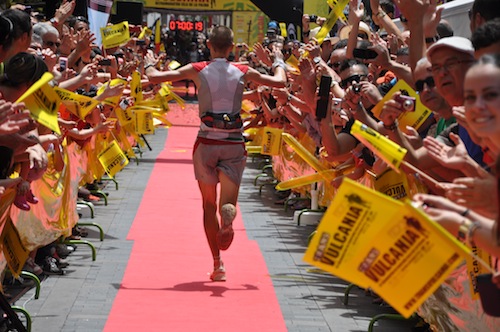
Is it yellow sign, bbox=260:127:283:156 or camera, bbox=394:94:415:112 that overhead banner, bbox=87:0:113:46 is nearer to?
yellow sign, bbox=260:127:283:156

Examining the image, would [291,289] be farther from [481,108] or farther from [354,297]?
[481,108]

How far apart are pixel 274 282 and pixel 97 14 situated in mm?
9079

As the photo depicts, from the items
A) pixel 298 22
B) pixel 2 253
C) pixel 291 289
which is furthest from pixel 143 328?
pixel 298 22

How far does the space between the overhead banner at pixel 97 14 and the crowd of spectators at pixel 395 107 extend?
465 centimetres

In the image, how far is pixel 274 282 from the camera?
9547 millimetres

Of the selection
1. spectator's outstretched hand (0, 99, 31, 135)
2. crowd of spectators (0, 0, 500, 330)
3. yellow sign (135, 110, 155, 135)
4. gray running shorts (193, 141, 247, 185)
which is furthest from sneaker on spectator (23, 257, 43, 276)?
yellow sign (135, 110, 155, 135)

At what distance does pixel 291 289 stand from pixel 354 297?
1.84ft

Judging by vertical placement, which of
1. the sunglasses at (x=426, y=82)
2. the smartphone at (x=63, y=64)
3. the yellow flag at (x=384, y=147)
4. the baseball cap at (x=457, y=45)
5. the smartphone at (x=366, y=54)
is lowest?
the smartphone at (x=63, y=64)

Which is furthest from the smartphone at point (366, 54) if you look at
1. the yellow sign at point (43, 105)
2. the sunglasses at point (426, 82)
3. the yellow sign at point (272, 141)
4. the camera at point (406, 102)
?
the yellow sign at point (272, 141)

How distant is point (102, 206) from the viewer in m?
14.6

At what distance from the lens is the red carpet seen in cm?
792

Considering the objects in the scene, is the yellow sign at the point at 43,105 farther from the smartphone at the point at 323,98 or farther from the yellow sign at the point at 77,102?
the smartphone at the point at 323,98

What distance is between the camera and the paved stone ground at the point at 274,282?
26.3 ft

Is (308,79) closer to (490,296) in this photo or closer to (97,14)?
(490,296)
